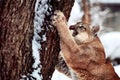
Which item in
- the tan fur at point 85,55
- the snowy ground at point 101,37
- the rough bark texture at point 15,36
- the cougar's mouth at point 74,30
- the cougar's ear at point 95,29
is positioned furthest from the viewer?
the cougar's ear at point 95,29

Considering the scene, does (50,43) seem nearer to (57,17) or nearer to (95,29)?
(57,17)

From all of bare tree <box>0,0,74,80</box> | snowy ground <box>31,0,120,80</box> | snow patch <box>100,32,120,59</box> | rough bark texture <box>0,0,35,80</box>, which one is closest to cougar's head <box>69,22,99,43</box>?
bare tree <box>0,0,74,80</box>

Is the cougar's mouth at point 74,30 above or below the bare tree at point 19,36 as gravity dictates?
above

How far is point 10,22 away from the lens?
383 cm

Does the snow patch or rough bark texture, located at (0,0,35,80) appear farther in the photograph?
the snow patch

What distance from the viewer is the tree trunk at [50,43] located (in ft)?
13.6

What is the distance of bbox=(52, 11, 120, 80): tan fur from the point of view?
4469 millimetres

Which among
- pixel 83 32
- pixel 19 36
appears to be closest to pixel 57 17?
pixel 19 36

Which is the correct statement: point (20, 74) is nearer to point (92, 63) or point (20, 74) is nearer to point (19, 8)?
point (19, 8)

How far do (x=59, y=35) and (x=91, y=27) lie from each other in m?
0.62

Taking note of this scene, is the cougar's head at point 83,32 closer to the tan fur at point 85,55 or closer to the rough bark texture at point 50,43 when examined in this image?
the tan fur at point 85,55

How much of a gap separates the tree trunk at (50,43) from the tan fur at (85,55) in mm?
104

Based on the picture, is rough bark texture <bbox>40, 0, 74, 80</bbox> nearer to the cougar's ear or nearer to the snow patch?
the cougar's ear

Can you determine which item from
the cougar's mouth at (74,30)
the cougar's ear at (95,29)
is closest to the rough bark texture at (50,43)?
the cougar's mouth at (74,30)
